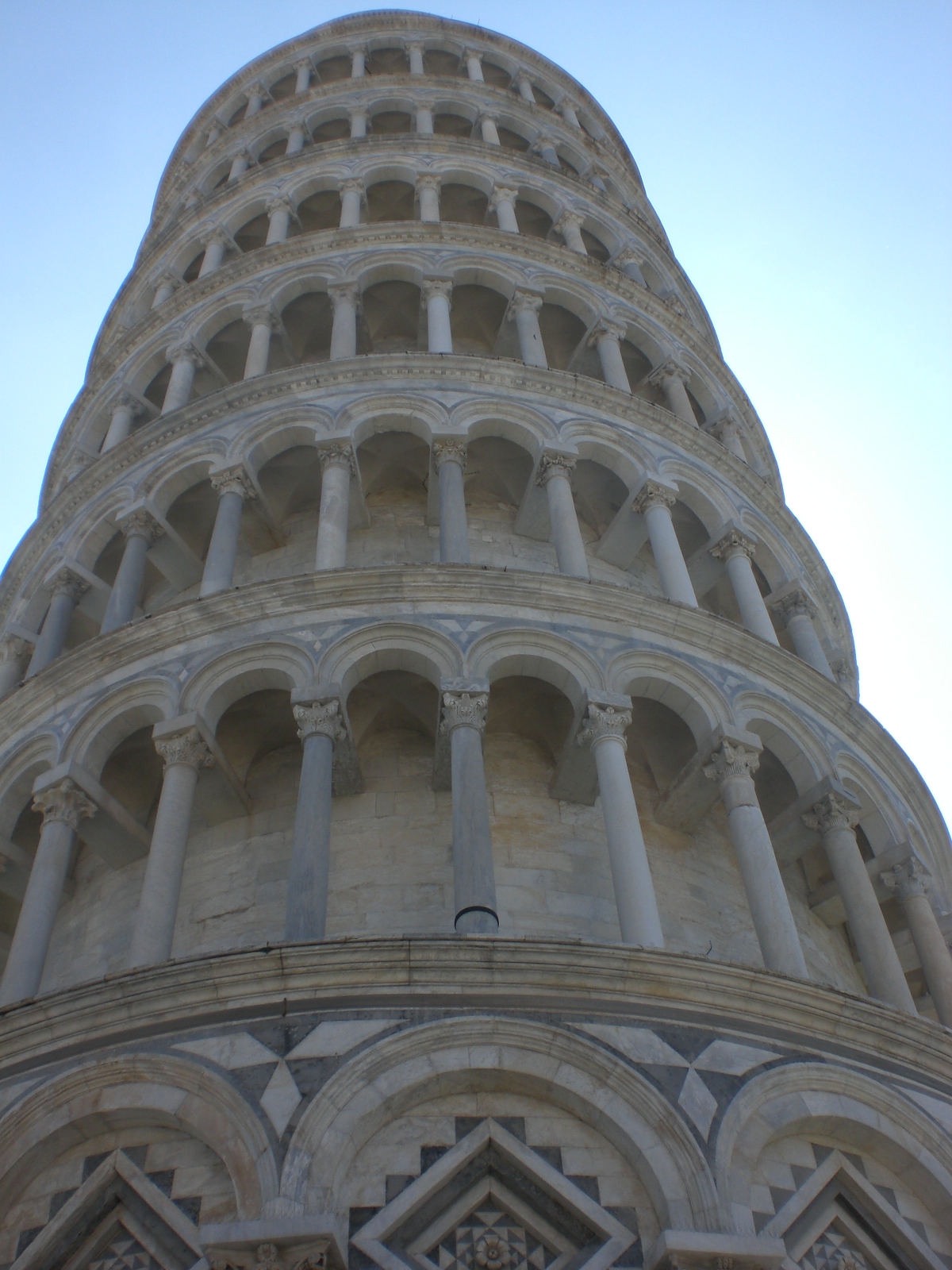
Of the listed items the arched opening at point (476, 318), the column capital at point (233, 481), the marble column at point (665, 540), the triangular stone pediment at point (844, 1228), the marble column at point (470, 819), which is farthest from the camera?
the arched opening at point (476, 318)

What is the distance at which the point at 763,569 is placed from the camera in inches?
701

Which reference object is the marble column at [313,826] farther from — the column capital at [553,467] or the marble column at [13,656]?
the marble column at [13,656]

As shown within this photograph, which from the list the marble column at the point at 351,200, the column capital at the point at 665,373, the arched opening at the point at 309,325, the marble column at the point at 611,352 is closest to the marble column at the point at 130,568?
the arched opening at the point at 309,325

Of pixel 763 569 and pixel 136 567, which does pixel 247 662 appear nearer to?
pixel 136 567

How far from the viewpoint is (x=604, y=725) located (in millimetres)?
12297

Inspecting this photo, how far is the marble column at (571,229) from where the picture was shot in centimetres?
2250

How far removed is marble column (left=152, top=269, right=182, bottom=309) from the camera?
914 inches

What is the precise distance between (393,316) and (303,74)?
404 inches

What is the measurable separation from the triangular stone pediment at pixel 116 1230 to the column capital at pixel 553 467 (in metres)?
9.73

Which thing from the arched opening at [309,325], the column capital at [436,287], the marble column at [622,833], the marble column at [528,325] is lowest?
the marble column at [622,833]


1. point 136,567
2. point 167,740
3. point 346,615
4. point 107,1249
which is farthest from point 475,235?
point 107,1249

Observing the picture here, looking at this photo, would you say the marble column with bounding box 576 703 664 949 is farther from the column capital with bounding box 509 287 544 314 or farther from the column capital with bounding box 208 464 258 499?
the column capital with bounding box 509 287 544 314

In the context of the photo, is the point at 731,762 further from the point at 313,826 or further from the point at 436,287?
the point at 436,287

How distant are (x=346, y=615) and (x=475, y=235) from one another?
9.62 meters
